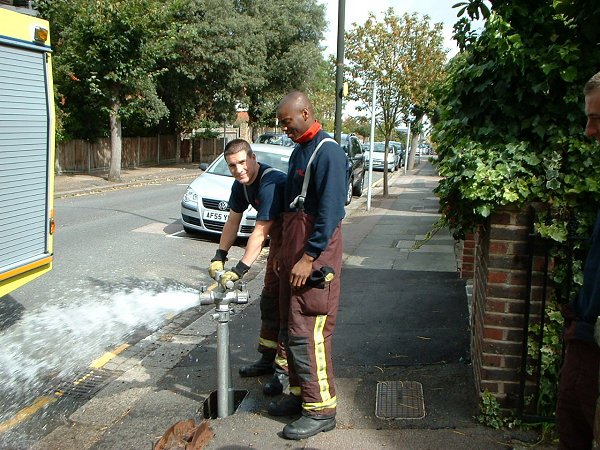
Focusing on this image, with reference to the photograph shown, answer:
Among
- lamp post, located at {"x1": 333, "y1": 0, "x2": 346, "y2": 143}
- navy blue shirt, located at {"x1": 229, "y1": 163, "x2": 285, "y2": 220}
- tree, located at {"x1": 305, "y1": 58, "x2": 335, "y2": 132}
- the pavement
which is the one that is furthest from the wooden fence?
navy blue shirt, located at {"x1": 229, "y1": 163, "x2": 285, "y2": 220}

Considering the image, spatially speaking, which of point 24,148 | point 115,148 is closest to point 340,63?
point 24,148

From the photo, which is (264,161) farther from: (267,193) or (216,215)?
(267,193)

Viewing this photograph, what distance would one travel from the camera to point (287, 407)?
396 cm

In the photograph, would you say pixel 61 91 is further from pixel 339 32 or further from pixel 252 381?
pixel 252 381

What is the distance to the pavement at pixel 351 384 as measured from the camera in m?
3.67

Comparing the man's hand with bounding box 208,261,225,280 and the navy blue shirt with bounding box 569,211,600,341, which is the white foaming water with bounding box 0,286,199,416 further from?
the navy blue shirt with bounding box 569,211,600,341

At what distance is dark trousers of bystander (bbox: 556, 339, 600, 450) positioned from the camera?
2.57 m

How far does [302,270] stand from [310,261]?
70 mm

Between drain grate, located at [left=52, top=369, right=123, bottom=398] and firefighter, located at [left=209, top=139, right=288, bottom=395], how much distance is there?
108 cm

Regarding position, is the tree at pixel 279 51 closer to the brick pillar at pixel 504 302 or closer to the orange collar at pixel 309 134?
the orange collar at pixel 309 134

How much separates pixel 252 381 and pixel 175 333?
1.68 metres

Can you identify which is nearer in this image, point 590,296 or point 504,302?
point 590,296

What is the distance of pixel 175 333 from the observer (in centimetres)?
604

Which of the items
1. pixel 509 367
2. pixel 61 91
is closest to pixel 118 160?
pixel 61 91
